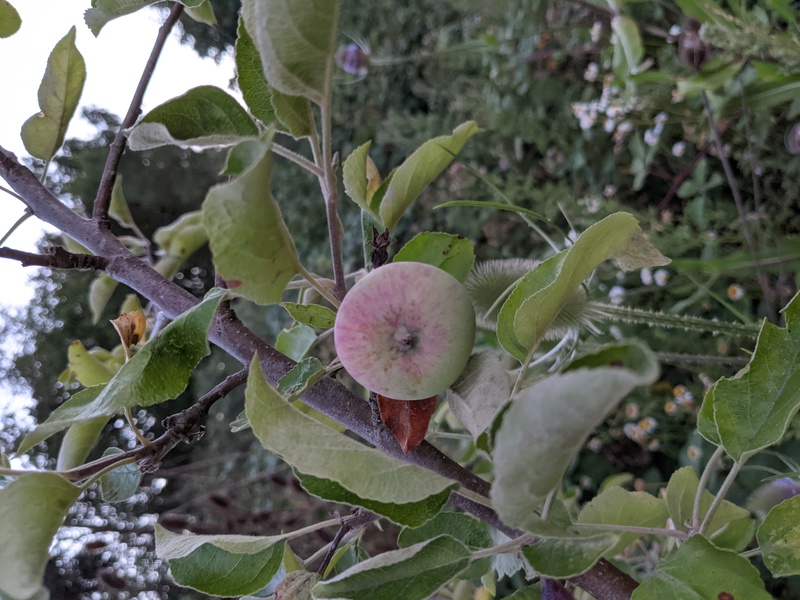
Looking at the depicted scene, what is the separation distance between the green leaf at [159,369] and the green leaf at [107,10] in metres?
0.15

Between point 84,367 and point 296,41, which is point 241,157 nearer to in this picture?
point 296,41

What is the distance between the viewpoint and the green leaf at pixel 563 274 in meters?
0.20

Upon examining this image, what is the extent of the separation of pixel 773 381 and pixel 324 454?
0.61 ft

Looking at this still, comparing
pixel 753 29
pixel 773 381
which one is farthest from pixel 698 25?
pixel 773 381

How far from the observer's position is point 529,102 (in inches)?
45.3

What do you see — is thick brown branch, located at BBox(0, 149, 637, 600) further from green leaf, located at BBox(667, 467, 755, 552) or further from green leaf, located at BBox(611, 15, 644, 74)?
green leaf, located at BBox(611, 15, 644, 74)

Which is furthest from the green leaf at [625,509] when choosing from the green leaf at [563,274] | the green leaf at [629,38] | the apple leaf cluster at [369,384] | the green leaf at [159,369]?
the green leaf at [629,38]

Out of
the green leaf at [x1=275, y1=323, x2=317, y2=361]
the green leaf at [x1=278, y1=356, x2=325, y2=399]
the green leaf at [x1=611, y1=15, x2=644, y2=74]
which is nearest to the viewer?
the green leaf at [x1=278, y1=356, x2=325, y2=399]

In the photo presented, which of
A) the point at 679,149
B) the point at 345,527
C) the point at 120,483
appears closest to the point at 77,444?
the point at 120,483

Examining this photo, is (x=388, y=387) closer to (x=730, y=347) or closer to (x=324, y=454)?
(x=324, y=454)

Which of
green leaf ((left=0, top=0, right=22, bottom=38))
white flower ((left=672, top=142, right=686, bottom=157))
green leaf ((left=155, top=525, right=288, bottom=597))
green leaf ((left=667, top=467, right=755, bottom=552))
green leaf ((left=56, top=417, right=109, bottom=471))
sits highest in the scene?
green leaf ((left=0, top=0, right=22, bottom=38))

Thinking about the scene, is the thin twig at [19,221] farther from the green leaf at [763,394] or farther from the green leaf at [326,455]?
the green leaf at [763,394]

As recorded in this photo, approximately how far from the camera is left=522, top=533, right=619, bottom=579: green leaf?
0.18 m

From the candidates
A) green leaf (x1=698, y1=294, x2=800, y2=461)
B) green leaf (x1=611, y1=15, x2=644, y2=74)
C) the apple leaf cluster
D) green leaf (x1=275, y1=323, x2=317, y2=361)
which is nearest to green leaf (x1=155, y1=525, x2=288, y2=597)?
the apple leaf cluster
